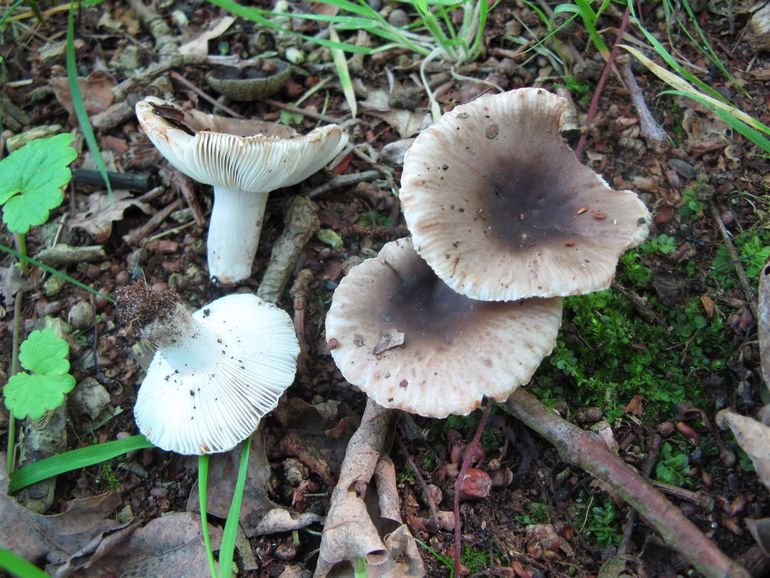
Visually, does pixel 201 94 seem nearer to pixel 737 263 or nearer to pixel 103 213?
pixel 103 213

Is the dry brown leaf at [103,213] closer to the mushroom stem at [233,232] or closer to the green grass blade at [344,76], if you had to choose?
the mushroom stem at [233,232]

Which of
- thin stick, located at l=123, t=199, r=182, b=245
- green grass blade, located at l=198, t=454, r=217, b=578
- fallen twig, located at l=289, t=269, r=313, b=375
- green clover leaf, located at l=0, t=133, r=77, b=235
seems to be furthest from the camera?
thin stick, located at l=123, t=199, r=182, b=245

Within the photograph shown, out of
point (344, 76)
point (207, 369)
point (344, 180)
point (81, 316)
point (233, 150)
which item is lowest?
point (81, 316)

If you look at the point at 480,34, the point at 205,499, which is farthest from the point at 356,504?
the point at 480,34

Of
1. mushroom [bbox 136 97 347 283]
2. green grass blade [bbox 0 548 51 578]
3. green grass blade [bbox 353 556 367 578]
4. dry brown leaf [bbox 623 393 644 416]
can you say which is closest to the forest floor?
dry brown leaf [bbox 623 393 644 416]

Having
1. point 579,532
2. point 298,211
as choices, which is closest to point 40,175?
point 298,211

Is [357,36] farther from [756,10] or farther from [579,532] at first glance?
[579,532]

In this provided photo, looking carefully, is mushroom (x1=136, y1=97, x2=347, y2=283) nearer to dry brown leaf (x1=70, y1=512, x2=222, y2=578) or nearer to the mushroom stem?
the mushroom stem
